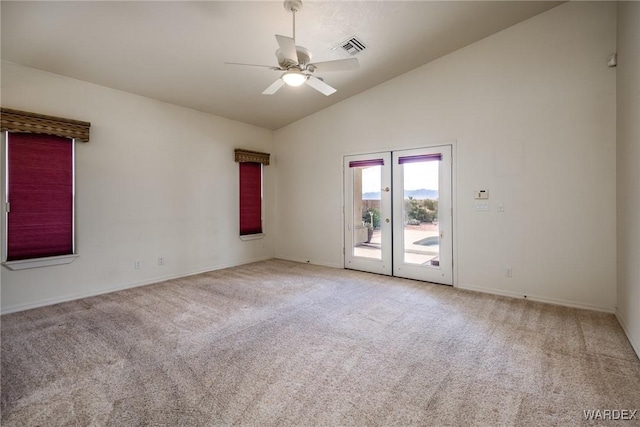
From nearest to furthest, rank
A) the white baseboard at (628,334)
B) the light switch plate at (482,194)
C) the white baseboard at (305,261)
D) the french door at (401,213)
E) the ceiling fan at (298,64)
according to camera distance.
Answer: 1. the white baseboard at (628,334)
2. the ceiling fan at (298,64)
3. the light switch plate at (482,194)
4. the french door at (401,213)
5. the white baseboard at (305,261)

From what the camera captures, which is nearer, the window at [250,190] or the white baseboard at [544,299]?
the white baseboard at [544,299]

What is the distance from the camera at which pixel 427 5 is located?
10.6 feet

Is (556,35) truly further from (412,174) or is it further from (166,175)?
(166,175)

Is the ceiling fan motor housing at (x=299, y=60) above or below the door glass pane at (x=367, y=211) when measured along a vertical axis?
above

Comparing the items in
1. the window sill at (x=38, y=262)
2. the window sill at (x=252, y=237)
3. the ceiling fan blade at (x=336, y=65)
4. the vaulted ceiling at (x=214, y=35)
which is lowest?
the window sill at (x=38, y=262)

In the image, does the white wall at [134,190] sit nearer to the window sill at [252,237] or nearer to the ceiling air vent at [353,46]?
the window sill at [252,237]

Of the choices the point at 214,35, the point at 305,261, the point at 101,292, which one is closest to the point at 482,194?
the point at 305,261

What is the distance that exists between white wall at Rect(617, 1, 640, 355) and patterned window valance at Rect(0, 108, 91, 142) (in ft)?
20.1

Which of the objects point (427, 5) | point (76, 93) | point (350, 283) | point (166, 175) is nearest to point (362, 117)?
point (427, 5)

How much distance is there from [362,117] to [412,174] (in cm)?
145

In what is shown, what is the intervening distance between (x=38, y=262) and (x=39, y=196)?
828 millimetres

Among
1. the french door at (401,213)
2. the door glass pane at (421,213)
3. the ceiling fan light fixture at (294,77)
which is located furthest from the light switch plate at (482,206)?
the ceiling fan light fixture at (294,77)

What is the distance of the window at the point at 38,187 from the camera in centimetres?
348

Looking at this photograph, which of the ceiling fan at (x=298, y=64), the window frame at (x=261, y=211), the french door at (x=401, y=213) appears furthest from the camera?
the window frame at (x=261, y=211)
